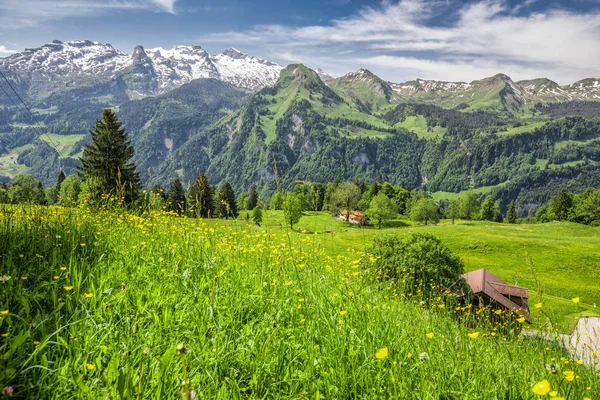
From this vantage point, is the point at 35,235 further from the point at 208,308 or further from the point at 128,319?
the point at 208,308

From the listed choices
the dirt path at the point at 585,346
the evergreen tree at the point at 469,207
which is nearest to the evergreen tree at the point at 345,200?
the evergreen tree at the point at 469,207

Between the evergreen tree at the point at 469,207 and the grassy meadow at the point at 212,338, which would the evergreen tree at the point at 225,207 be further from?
the evergreen tree at the point at 469,207

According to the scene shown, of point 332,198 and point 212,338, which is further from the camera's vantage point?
point 332,198

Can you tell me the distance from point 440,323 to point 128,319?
4264 mm

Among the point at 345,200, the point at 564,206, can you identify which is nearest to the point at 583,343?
the point at 345,200

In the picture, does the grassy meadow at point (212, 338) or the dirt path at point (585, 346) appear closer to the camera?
the grassy meadow at point (212, 338)

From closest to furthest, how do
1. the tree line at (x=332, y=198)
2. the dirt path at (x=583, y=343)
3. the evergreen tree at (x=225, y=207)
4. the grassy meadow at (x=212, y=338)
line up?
1. the grassy meadow at (x=212, y=338)
2. the dirt path at (x=583, y=343)
3. the evergreen tree at (x=225, y=207)
4. the tree line at (x=332, y=198)

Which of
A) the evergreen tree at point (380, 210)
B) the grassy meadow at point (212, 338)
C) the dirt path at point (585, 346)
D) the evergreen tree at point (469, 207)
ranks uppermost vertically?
the grassy meadow at point (212, 338)

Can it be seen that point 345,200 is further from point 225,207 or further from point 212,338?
point 212,338

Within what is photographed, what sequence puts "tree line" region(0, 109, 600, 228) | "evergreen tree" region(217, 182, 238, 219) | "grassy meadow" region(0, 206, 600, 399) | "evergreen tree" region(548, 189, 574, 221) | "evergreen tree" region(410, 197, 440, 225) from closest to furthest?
"grassy meadow" region(0, 206, 600, 399) → "evergreen tree" region(217, 182, 238, 219) → "tree line" region(0, 109, 600, 228) → "evergreen tree" region(410, 197, 440, 225) → "evergreen tree" region(548, 189, 574, 221)

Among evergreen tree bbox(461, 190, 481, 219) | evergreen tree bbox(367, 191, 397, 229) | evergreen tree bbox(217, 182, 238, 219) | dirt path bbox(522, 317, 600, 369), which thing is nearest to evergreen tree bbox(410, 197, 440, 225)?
evergreen tree bbox(367, 191, 397, 229)

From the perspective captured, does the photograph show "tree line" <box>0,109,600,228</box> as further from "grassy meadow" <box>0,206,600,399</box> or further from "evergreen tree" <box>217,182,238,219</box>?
"grassy meadow" <box>0,206,600,399</box>

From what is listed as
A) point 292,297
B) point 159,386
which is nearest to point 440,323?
point 292,297

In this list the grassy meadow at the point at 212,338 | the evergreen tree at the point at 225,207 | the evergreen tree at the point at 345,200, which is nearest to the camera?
the grassy meadow at the point at 212,338
